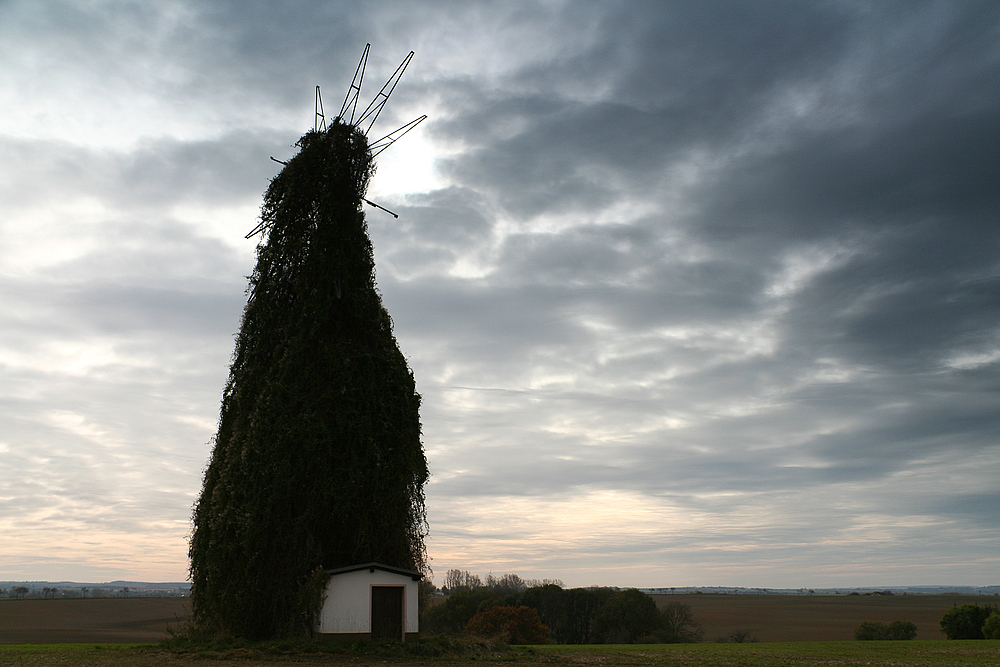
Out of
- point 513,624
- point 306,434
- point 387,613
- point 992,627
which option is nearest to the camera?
point 387,613

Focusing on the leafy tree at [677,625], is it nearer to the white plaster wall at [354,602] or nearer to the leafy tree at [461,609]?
the leafy tree at [461,609]

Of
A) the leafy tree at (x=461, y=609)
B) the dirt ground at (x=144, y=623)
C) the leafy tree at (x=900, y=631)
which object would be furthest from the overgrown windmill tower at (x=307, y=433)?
the leafy tree at (x=900, y=631)

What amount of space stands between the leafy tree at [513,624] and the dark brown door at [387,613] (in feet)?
72.0

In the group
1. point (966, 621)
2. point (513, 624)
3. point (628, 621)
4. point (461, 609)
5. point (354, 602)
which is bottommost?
point (628, 621)

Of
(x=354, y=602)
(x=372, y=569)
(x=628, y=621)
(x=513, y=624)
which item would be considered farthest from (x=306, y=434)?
(x=628, y=621)

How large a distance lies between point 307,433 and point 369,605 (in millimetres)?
6362

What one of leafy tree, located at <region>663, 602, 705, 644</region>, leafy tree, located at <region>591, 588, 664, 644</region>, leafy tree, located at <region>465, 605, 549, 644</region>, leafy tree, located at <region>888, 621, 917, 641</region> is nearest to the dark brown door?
leafy tree, located at <region>465, 605, 549, 644</region>

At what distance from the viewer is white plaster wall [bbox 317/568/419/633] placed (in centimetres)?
2253

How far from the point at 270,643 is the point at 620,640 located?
38734 mm

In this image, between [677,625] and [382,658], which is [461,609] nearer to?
[677,625]

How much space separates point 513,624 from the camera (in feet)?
148

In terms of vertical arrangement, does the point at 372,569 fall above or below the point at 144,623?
above

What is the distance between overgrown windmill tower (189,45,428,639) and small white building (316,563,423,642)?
0.63 metres

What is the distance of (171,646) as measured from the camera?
23609 mm
